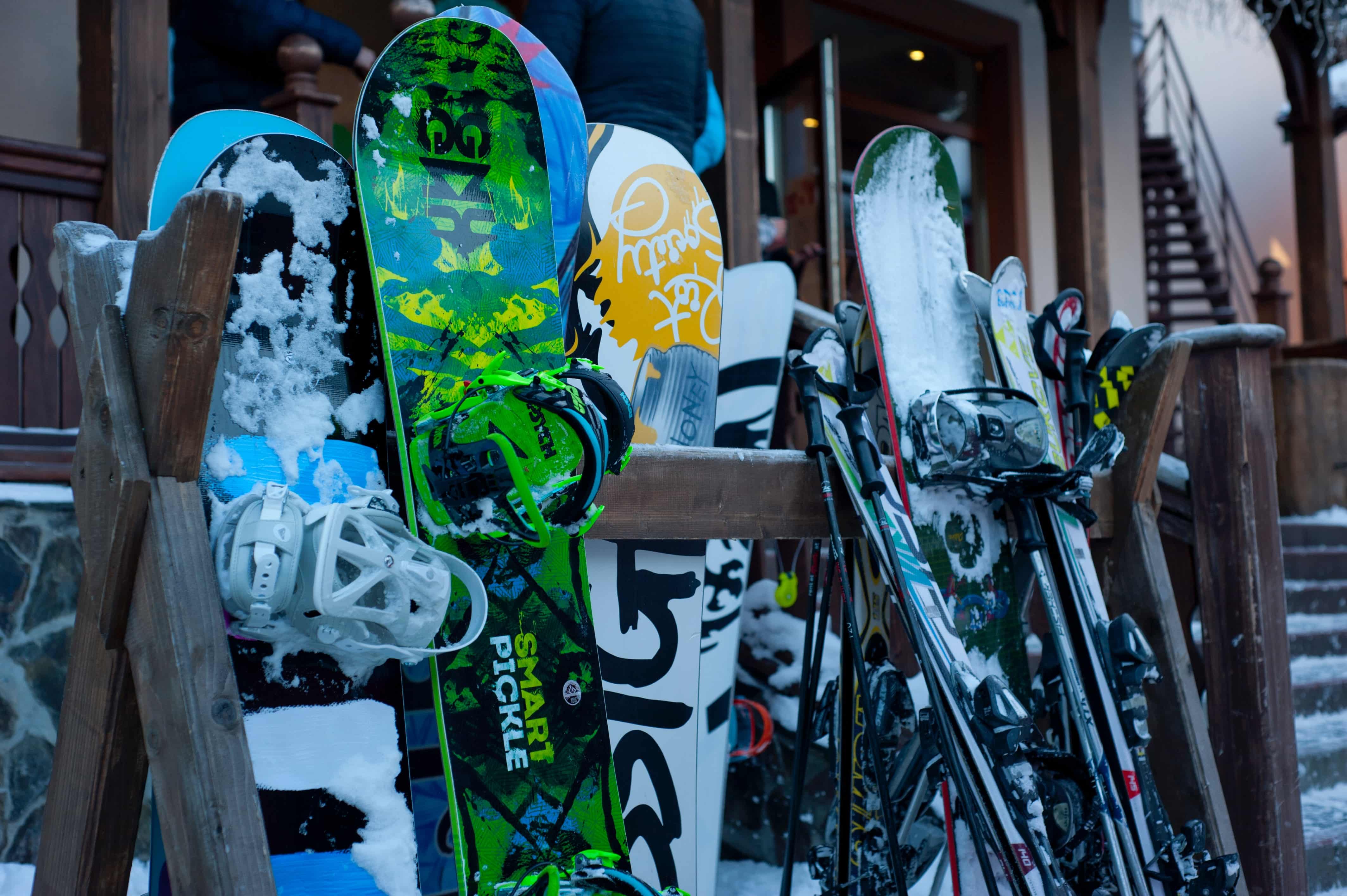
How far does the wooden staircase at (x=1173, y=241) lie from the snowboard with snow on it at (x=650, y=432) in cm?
672

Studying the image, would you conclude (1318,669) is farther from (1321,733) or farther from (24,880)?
(24,880)

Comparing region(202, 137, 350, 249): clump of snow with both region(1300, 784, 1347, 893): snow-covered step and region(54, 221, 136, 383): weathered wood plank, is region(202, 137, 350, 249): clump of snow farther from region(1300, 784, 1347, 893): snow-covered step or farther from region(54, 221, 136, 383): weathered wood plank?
region(1300, 784, 1347, 893): snow-covered step

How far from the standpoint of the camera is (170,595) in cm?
107

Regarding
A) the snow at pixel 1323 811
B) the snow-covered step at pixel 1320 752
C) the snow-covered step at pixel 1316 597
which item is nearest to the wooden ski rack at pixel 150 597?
the snow at pixel 1323 811

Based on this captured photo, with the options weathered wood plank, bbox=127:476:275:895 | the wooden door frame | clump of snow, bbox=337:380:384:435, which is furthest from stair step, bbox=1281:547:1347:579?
weathered wood plank, bbox=127:476:275:895

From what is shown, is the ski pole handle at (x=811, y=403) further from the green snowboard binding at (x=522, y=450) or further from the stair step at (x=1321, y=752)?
the stair step at (x=1321, y=752)

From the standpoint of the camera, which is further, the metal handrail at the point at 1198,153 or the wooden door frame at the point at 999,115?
the metal handrail at the point at 1198,153

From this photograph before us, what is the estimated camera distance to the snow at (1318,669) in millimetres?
3348

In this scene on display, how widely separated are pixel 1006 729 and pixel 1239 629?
3.04ft

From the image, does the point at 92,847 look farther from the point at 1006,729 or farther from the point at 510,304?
the point at 1006,729

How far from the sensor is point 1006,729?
4.80 ft

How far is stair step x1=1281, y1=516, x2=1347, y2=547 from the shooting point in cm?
440

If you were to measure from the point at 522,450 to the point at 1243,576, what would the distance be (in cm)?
158

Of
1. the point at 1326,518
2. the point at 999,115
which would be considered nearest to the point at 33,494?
the point at 1326,518
